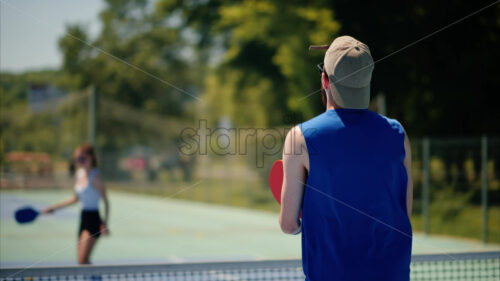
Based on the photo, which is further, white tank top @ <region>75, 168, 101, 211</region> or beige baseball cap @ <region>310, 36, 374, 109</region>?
white tank top @ <region>75, 168, 101, 211</region>

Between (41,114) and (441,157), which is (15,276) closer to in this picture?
(441,157)

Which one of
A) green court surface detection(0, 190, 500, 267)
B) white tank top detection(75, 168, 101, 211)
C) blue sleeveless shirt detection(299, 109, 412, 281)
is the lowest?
green court surface detection(0, 190, 500, 267)

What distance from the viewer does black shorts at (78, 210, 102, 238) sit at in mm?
6498

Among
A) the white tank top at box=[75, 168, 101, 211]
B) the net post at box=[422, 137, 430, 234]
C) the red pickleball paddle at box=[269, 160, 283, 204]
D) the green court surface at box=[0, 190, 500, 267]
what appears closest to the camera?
the red pickleball paddle at box=[269, 160, 283, 204]

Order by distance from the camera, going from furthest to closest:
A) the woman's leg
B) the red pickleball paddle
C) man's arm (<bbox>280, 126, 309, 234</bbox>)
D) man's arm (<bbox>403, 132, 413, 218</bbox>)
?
the woman's leg → the red pickleball paddle → man's arm (<bbox>403, 132, 413, 218</bbox>) → man's arm (<bbox>280, 126, 309, 234</bbox>)

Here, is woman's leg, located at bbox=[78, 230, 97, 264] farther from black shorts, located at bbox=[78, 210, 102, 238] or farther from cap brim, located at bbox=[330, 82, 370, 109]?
cap brim, located at bbox=[330, 82, 370, 109]

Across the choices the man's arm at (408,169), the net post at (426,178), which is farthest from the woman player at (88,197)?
the net post at (426,178)

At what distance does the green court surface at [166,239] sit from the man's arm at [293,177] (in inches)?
276

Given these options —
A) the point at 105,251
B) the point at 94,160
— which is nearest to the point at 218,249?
the point at 105,251

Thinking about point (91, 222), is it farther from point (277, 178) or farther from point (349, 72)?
point (349, 72)

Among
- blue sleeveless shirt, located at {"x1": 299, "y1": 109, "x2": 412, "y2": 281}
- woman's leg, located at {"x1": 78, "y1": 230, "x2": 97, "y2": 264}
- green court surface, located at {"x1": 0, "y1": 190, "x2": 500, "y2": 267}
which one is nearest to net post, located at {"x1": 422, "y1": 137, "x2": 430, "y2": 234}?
green court surface, located at {"x1": 0, "y1": 190, "x2": 500, "y2": 267}

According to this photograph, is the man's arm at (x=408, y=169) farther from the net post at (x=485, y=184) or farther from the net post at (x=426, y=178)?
the net post at (x=426, y=178)

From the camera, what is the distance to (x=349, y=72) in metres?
1.81

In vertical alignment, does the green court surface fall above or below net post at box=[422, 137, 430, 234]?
below
